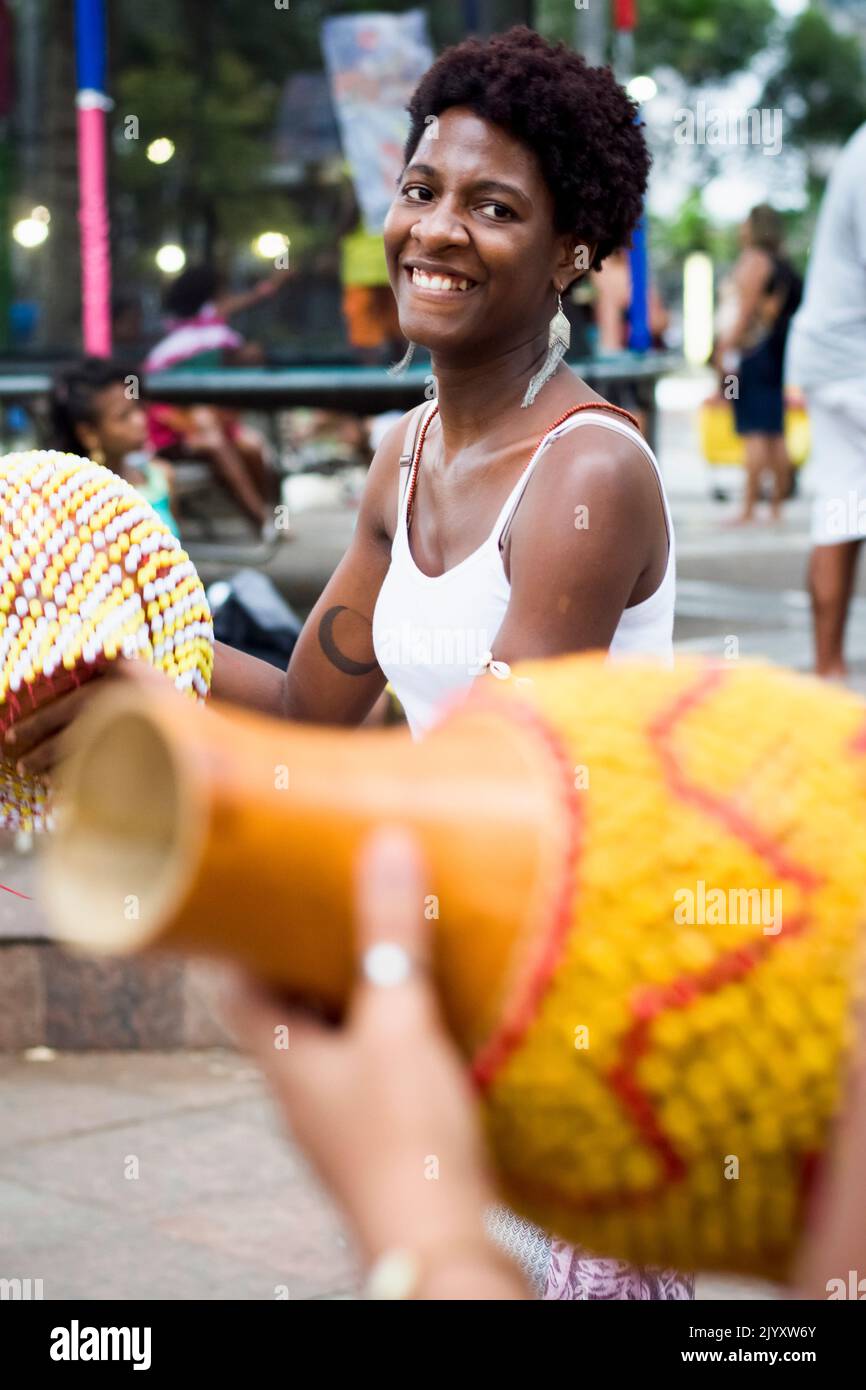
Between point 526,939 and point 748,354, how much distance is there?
13.5m

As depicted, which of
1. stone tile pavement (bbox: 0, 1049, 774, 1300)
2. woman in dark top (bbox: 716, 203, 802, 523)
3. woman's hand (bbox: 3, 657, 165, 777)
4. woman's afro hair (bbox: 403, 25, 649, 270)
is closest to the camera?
woman's hand (bbox: 3, 657, 165, 777)

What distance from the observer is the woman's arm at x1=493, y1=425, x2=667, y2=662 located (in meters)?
2.02

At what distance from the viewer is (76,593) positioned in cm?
153

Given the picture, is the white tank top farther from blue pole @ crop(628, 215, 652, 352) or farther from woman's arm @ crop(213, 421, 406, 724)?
blue pole @ crop(628, 215, 652, 352)

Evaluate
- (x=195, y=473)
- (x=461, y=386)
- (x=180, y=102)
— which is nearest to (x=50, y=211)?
(x=180, y=102)

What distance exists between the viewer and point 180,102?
9.48 m

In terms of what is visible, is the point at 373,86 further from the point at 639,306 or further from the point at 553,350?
the point at 553,350

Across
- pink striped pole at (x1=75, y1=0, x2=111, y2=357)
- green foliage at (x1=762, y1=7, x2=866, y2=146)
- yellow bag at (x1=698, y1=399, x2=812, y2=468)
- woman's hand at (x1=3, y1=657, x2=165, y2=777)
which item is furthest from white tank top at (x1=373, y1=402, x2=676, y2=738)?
green foliage at (x1=762, y1=7, x2=866, y2=146)

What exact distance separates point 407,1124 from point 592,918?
12 centimetres

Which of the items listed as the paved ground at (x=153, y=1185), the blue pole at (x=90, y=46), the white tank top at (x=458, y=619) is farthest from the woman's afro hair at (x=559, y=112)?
the blue pole at (x=90, y=46)

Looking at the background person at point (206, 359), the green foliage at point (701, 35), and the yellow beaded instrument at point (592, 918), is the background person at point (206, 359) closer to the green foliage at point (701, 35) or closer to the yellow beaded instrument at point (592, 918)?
the yellow beaded instrument at point (592, 918)

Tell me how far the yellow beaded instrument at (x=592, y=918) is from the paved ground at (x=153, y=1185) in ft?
7.17

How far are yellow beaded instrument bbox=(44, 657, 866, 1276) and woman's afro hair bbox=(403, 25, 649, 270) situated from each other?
1.42m

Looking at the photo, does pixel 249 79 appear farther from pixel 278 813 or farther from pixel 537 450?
pixel 278 813
